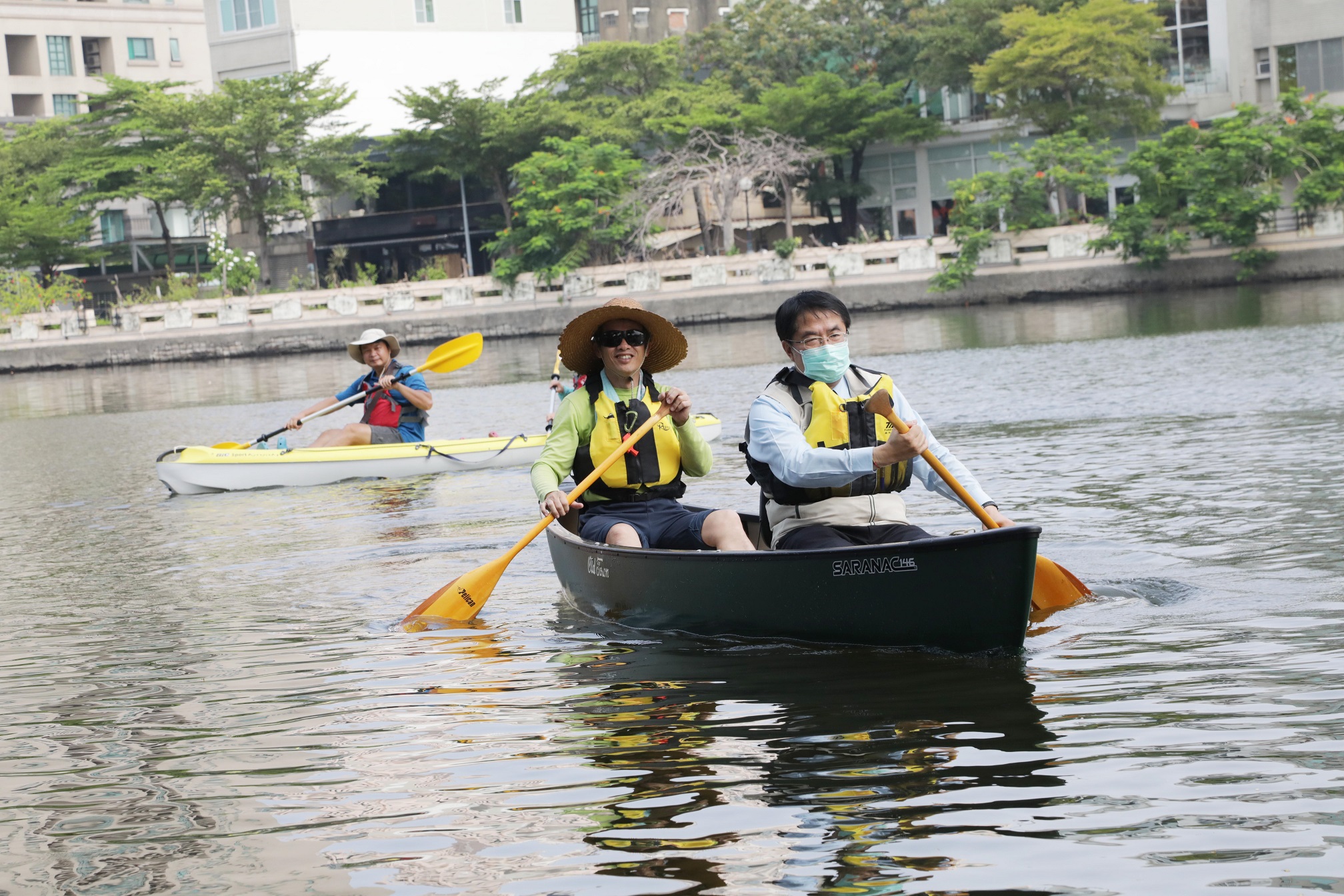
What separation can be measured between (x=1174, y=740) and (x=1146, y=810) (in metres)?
0.68

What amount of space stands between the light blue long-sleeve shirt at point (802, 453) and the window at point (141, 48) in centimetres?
7130

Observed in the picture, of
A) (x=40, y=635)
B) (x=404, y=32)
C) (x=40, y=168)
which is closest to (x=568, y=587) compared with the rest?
(x=40, y=635)

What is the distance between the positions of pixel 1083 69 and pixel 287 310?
2383 centimetres

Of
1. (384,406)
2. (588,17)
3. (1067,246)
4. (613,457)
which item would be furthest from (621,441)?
(588,17)

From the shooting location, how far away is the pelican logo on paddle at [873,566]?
225 inches

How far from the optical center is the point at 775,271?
41.9 meters

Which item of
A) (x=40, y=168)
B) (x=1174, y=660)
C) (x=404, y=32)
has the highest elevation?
(x=404, y=32)

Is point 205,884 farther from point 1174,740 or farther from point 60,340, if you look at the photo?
point 60,340

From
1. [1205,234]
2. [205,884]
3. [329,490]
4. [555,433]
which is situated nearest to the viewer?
[205,884]

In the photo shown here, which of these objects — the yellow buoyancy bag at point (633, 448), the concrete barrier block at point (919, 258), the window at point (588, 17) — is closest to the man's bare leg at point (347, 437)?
the yellow buoyancy bag at point (633, 448)

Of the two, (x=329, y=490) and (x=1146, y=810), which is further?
(x=329, y=490)

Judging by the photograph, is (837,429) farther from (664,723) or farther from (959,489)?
(664,723)

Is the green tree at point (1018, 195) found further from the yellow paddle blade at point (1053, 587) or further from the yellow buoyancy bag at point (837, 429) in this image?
the yellow buoyancy bag at point (837, 429)

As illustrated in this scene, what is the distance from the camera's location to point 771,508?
658 centimetres
